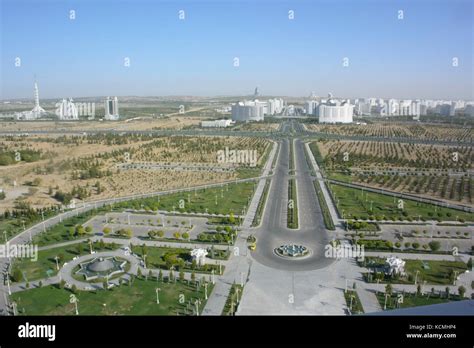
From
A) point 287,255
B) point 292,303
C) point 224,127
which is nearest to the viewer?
point 292,303

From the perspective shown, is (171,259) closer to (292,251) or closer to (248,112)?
(292,251)

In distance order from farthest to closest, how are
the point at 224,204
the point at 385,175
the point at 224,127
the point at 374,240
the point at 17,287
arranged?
the point at 224,127 → the point at 385,175 → the point at 224,204 → the point at 374,240 → the point at 17,287

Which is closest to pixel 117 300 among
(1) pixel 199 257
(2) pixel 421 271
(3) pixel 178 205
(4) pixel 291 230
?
(1) pixel 199 257

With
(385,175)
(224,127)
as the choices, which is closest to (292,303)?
(385,175)

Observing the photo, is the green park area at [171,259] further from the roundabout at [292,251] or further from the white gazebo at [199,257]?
the roundabout at [292,251]

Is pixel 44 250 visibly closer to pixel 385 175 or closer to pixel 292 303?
pixel 292 303

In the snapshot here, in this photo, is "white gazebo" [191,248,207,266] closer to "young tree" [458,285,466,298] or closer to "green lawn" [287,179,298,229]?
"green lawn" [287,179,298,229]
